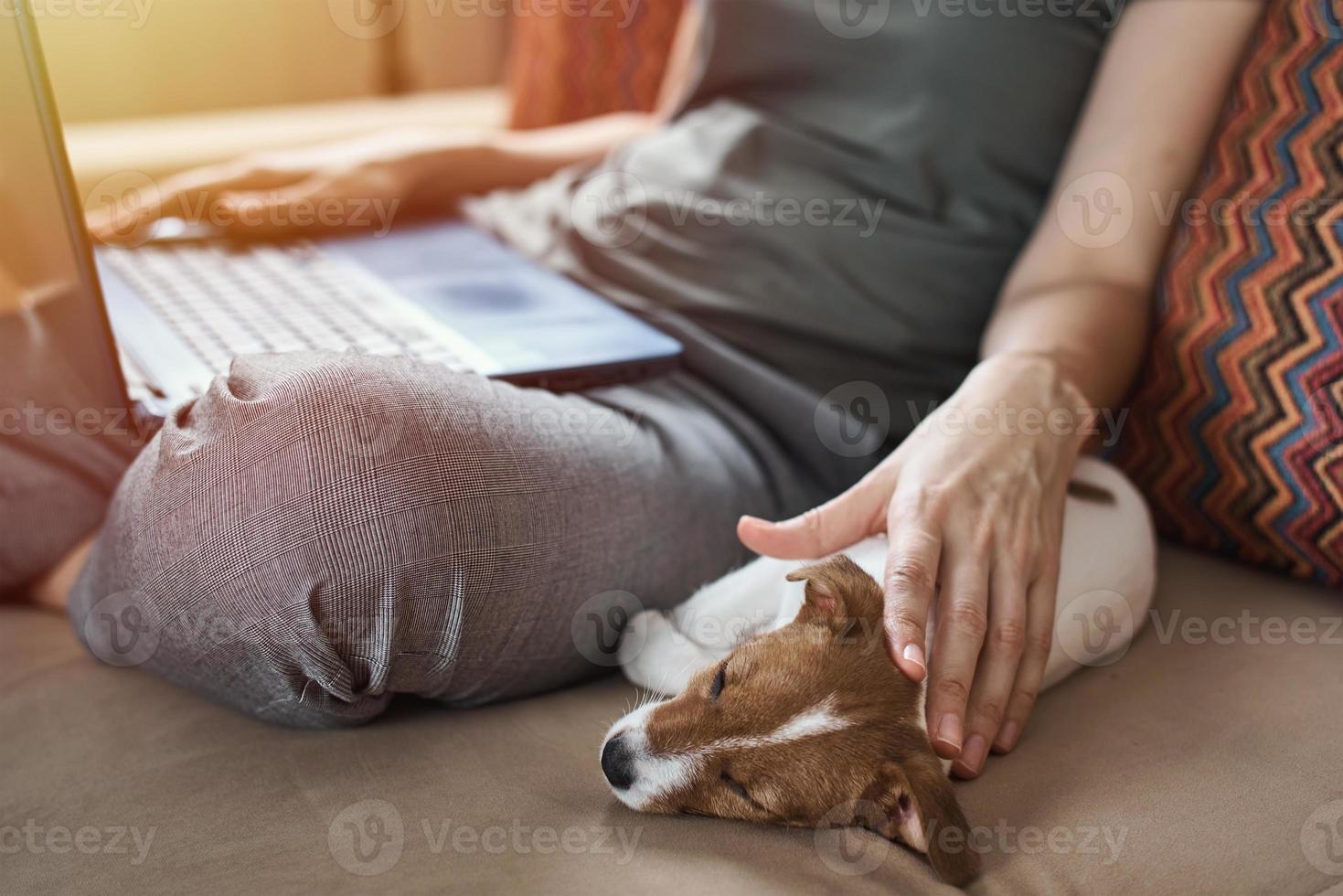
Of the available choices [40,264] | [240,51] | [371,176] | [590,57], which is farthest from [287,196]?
[240,51]

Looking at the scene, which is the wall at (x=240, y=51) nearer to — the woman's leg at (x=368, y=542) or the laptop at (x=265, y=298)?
the laptop at (x=265, y=298)

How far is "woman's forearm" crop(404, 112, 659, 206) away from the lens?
1.55 m

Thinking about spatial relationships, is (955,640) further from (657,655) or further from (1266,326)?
(1266,326)

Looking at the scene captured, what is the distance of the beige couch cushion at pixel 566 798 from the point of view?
A: 74 cm

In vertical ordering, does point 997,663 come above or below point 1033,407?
below

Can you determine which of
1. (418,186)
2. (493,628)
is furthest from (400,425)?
(418,186)

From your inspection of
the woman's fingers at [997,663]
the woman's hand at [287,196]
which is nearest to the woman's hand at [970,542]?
the woman's fingers at [997,663]

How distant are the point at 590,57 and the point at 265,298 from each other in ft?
2.72

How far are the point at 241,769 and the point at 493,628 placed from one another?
23cm

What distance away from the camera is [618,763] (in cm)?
85

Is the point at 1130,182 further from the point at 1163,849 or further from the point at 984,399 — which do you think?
the point at 1163,849

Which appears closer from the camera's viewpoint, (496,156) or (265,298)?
(265,298)

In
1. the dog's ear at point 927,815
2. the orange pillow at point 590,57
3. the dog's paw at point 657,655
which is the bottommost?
the dog's paw at point 657,655

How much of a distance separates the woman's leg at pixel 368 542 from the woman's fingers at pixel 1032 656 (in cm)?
34
